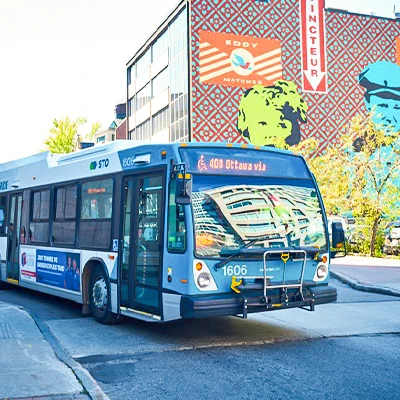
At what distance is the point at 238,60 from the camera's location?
157 feet

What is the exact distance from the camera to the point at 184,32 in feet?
154

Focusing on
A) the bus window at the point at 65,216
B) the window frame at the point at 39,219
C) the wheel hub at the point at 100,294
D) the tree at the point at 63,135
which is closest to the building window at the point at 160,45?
the tree at the point at 63,135

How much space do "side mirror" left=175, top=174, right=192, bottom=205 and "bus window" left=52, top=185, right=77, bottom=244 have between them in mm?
3845

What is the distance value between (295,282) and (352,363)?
149 cm

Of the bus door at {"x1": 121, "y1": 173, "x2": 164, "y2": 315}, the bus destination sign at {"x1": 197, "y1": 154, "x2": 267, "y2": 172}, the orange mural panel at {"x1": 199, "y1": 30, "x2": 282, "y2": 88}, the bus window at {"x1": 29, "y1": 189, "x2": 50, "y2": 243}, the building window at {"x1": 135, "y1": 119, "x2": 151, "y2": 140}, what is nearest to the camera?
the bus destination sign at {"x1": 197, "y1": 154, "x2": 267, "y2": 172}

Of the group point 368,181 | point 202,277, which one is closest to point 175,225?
point 202,277

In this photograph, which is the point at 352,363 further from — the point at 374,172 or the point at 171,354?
the point at 374,172

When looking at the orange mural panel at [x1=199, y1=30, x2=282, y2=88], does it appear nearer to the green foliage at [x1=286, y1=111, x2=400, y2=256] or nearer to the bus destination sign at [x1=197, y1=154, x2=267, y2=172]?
the green foliage at [x1=286, y1=111, x2=400, y2=256]

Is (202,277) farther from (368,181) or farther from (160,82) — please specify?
(160,82)

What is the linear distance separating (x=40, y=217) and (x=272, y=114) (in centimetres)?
3774

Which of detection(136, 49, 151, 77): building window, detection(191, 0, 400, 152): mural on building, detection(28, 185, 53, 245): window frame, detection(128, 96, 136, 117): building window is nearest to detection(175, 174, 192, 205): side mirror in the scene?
detection(28, 185, 53, 245): window frame

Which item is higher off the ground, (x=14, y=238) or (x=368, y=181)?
(x=368, y=181)

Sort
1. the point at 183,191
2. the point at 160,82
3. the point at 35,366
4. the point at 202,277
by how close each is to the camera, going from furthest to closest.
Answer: the point at 160,82
the point at 202,277
the point at 183,191
the point at 35,366

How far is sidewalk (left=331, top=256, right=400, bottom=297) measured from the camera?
581 inches
